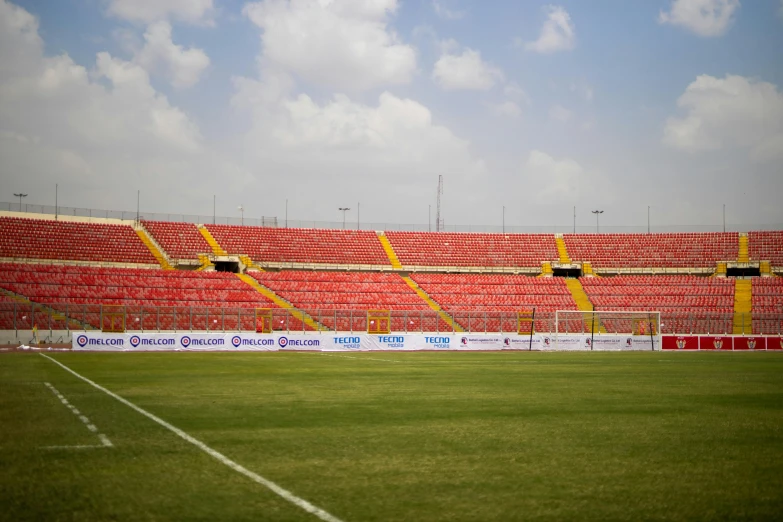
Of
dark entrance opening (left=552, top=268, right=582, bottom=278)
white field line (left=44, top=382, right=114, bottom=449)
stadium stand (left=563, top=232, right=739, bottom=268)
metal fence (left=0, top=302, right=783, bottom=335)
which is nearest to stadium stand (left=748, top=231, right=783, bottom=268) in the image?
stadium stand (left=563, top=232, right=739, bottom=268)

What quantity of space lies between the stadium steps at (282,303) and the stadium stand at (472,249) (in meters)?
18.4

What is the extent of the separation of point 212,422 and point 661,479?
7.80 m

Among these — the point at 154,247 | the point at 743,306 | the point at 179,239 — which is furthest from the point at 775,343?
the point at 154,247

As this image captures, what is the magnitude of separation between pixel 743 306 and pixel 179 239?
2018 inches

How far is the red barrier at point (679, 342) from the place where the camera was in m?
51.6

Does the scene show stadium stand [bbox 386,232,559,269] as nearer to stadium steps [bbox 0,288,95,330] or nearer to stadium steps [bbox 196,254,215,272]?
stadium steps [bbox 196,254,215,272]

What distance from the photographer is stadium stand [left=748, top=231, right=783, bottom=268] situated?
243ft

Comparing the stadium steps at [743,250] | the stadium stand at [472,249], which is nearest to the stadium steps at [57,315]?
the stadium stand at [472,249]

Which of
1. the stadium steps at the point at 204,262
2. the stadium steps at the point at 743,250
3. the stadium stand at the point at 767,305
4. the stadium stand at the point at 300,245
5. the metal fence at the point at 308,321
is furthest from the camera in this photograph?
the stadium steps at the point at 743,250

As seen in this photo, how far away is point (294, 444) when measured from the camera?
36.5ft

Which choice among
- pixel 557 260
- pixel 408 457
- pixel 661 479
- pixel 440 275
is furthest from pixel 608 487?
pixel 557 260

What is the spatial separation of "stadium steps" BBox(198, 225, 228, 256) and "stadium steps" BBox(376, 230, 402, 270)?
16726 mm

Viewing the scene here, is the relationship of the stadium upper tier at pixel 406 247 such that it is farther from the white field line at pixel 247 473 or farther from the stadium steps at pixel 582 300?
the white field line at pixel 247 473

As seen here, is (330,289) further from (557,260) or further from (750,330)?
(750,330)
